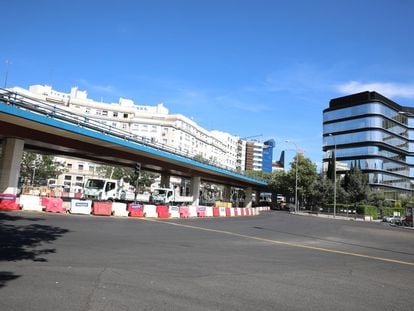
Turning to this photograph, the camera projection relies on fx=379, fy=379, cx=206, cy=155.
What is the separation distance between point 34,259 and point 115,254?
7.58 feet

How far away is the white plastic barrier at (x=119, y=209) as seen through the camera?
27.0m

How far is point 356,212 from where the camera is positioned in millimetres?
69188

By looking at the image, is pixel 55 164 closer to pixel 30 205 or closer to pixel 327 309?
pixel 30 205

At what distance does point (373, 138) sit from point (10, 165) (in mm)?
94296

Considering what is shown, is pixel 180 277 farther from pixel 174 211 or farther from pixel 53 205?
pixel 174 211

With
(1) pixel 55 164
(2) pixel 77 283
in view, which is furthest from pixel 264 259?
(1) pixel 55 164

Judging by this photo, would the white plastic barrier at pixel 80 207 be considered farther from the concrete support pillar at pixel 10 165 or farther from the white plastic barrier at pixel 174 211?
the white plastic barrier at pixel 174 211

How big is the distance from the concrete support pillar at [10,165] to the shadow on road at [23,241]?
12885 millimetres

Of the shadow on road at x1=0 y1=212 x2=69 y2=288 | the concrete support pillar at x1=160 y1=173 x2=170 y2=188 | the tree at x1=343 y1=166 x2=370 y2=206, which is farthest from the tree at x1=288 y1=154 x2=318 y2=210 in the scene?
the shadow on road at x1=0 y1=212 x2=69 y2=288

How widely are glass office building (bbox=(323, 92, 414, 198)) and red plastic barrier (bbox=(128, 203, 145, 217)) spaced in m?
82.1

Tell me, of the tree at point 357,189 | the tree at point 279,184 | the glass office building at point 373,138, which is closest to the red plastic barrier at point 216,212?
the tree at point 357,189

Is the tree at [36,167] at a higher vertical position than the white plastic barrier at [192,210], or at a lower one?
higher

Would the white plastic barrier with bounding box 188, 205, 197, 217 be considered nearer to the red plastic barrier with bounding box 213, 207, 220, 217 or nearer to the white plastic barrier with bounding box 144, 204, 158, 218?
the red plastic barrier with bounding box 213, 207, 220, 217

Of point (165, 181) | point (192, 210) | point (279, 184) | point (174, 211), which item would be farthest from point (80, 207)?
point (279, 184)
